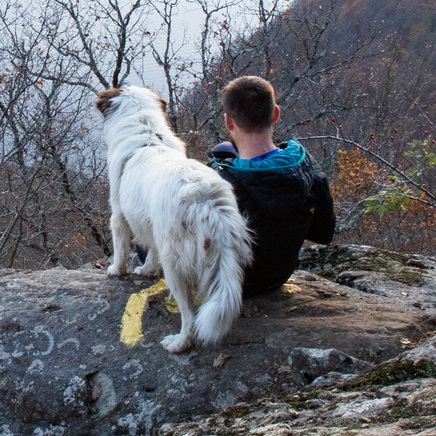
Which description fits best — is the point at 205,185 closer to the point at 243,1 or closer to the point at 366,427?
the point at 366,427

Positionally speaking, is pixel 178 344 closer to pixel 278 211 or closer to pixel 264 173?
pixel 278 211

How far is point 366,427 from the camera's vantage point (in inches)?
69.6

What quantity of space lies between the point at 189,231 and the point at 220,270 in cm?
24

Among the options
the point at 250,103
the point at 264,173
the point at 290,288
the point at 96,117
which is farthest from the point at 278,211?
the point at 96,117

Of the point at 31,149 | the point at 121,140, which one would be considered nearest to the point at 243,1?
the point at 31,149

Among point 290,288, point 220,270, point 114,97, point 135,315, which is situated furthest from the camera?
point 114,97

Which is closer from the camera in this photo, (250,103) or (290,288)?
(250,103)

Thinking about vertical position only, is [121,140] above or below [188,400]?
above

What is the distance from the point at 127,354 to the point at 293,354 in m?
0.93

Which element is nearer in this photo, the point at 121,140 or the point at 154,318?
the point at 154,318

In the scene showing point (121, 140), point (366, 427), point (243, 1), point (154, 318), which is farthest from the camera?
point (243, 1)

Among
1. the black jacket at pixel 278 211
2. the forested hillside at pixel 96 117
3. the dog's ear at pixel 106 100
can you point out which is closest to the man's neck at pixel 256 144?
the black jacket at pixel 278 211

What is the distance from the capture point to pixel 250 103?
314cm

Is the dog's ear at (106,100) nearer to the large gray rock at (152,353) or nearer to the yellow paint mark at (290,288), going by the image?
the large gray rock at (152,353)
